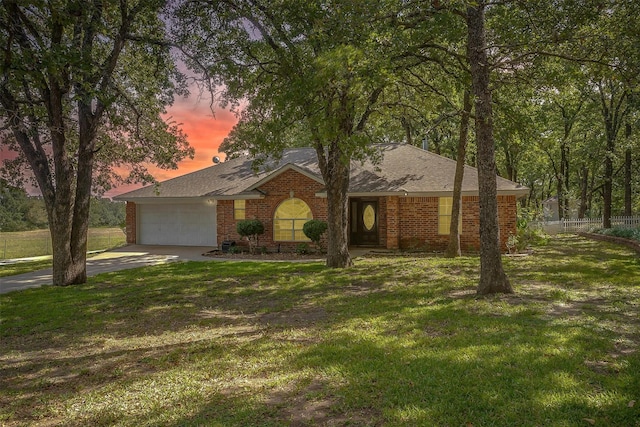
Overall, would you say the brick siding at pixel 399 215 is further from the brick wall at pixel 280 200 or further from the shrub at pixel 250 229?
the shrub at pixel 250 229

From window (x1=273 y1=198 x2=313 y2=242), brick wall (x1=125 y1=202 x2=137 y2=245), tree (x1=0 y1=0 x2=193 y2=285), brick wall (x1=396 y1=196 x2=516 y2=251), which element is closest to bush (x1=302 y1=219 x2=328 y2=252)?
window (x1=273 y1=198 x2=313 y2=242)

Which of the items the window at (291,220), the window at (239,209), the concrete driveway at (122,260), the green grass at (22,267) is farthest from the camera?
the window at (239,209)

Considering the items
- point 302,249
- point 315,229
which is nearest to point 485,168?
point 315,229

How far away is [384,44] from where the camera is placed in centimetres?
920

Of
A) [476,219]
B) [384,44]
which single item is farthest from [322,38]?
[476,219]

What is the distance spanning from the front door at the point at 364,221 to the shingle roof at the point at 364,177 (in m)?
1.09

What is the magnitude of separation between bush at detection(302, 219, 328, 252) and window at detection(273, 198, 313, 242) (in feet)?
3.51

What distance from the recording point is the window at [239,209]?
2002 centimetres

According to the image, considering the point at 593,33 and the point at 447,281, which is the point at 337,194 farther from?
the point at 593,33

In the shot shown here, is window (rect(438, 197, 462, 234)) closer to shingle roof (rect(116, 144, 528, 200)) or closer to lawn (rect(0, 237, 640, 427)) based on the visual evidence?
shingle roof (rect(116, 144, 528, 200))

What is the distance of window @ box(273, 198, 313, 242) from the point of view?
1911 centimetres

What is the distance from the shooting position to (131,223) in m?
23.3

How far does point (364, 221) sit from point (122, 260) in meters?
10.3

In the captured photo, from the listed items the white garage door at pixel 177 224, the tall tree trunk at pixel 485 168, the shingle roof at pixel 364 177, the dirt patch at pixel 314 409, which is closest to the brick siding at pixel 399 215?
the shingle roof at pixel 364 177
